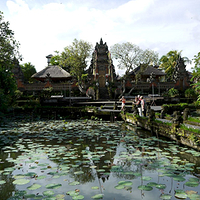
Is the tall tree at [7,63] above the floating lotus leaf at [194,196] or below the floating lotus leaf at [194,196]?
above

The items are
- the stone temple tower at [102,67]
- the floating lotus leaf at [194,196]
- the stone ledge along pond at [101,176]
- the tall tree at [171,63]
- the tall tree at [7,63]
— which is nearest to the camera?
the floating lotus leaf at [194,196]

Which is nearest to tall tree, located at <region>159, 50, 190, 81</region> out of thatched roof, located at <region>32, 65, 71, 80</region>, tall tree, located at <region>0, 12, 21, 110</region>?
thatched roof, located at <region>32, 65, 71, 80</region>

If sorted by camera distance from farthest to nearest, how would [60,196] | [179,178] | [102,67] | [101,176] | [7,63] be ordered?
[102,67]
[7,63]
[101,176]
[179,178]
[60,196]

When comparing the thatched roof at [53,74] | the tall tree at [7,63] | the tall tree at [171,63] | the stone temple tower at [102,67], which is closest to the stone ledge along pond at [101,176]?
the tall tree at [7,63]

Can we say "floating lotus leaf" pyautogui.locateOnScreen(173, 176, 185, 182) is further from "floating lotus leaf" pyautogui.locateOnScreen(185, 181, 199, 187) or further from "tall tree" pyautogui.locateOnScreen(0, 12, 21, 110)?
"tall tree" pyautogui.locateOnScreen(0, 12, 21, 110)

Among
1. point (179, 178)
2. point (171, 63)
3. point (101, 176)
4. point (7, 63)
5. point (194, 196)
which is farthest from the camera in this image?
point (171, 63)

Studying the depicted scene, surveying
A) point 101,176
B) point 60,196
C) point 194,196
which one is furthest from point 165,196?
point 60,196

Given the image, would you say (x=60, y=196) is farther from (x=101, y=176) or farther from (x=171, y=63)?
(x=171, y=63)

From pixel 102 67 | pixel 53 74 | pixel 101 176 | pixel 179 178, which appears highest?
pixel 102 67

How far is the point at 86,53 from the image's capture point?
27.5 m

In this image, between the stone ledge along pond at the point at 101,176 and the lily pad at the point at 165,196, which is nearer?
the lily pad at the point at 165,196

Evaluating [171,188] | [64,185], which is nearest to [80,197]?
[64,185]

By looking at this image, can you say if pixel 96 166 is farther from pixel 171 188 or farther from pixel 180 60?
pixel 180 60

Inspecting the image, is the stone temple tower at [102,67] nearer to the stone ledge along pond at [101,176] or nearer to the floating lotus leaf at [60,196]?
the stone ledge along pond at [101,176]
